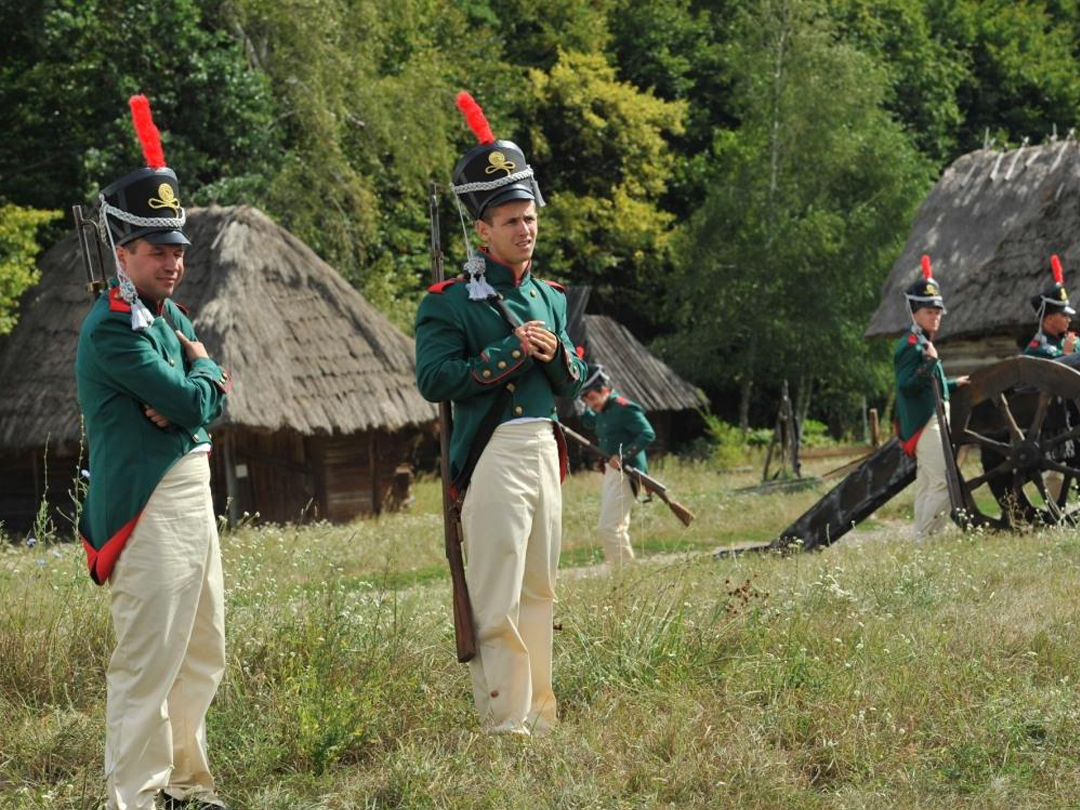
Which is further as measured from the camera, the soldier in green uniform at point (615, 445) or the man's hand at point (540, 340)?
the soldier in green uniform at point (615, 445)

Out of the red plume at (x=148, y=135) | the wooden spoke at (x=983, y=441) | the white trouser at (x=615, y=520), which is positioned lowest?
the white trouser at (x=615, y=520)

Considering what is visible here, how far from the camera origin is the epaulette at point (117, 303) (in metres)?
4.50

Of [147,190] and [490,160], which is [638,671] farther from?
[147,190]

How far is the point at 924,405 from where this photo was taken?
33.8 ft

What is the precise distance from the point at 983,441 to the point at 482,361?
600 cm

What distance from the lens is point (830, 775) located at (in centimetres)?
481

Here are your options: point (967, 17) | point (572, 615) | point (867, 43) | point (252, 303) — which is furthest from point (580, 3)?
point (572, 615)

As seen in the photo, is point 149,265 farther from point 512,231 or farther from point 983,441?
point 983,441

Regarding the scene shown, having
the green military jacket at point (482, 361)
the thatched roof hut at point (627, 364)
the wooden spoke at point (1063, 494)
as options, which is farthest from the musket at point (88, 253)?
the thatched roof hut at point (627, 364)

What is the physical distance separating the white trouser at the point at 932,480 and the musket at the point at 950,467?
0.30 ft

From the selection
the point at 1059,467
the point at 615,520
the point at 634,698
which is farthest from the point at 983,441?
the point at 634,698

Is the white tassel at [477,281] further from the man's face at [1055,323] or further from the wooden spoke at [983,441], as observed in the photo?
the man's face at [1055,323]

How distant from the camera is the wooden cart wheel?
9.55 m

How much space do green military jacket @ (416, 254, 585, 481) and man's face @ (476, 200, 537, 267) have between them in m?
0.06
